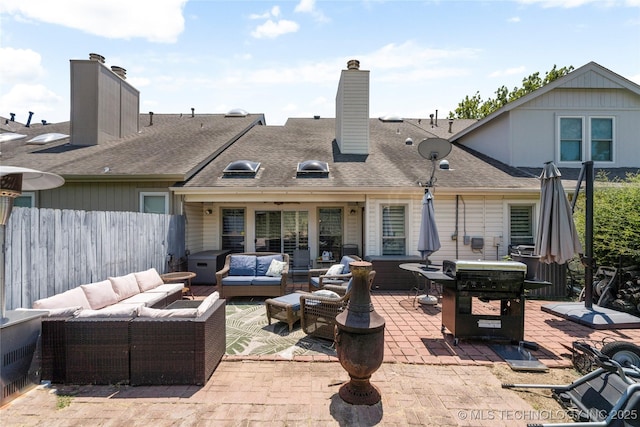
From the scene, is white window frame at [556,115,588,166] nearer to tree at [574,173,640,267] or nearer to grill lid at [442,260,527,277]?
tree at [574,173,640,267]

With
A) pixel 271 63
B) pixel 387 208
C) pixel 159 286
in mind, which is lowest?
pixel 159 286

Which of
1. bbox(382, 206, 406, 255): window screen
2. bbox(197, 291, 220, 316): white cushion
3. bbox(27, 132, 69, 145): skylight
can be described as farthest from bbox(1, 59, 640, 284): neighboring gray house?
bbox(197, 291, 220, 316): white cushion

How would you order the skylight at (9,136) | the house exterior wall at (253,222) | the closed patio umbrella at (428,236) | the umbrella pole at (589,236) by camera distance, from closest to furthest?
the umbrella pole at (589,236), the closed patio umbrella at (428,236), the house exterior wall at (253,222), the skylight at (9,136)

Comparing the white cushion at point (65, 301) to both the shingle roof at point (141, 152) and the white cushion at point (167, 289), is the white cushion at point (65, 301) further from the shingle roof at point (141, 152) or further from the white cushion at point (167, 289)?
the shingle roof at point (141, 152)

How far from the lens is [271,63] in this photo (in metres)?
Result: 9.42

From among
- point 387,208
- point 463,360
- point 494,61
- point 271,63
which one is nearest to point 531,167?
point 494,61

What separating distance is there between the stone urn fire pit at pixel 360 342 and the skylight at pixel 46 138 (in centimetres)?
1383

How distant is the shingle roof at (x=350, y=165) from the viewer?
845 cm

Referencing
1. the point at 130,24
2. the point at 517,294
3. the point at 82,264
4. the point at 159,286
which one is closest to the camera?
the point at 517,294

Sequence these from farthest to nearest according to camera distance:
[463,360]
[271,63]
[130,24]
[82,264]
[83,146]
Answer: [83,146]
[271,63]
[130,24]
[82,264]
[463,360]

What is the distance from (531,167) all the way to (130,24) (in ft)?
39.8

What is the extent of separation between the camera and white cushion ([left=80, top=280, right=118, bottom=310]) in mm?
4555

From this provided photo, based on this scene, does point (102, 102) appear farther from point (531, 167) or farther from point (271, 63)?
point (531, 167)

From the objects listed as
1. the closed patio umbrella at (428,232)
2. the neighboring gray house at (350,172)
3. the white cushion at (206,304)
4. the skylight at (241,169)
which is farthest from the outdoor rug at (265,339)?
the skylight at (241,169)
